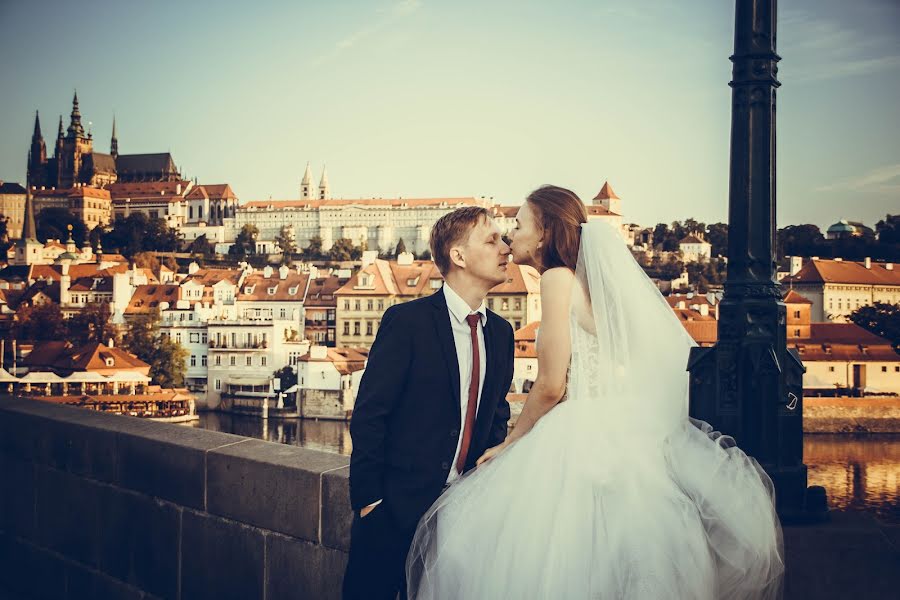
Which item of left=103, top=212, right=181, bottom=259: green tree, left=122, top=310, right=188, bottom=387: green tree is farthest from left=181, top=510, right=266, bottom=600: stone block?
left=103, top=212, right=181, bottom=259: green tree

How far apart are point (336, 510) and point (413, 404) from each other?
606 millimetres

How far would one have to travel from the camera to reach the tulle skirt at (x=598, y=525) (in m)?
1.36

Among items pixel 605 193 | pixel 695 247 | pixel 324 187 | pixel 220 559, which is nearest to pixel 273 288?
pixel 605 193

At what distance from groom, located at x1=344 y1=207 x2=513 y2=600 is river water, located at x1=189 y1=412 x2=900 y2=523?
17.1 metres

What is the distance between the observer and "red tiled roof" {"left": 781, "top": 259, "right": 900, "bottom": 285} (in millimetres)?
40875

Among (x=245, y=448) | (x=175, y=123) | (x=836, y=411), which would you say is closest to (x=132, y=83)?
(x=175, y=123)

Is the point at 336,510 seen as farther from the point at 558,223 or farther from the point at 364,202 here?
the point at 364,202

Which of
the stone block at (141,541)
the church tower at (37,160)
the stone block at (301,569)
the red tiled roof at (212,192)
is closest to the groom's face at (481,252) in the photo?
the stone block at (301,569)

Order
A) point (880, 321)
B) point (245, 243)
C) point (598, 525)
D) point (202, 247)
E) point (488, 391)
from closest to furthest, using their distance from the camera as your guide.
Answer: point (598, 525) < point (488, 391) < point (880, 321) < point (245, 243) < point (202, 247)

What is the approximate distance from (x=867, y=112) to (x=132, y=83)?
192ft

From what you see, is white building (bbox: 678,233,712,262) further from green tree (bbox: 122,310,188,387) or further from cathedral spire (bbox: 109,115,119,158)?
cathedral spire (bbox: 109,115,119,158)

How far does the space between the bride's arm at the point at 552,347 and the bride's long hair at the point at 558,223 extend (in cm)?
4

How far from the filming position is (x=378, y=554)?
1570mm

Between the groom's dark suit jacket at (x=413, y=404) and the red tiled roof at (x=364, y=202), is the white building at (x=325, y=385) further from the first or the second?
the red tiled roof at (x=364, y=202)
